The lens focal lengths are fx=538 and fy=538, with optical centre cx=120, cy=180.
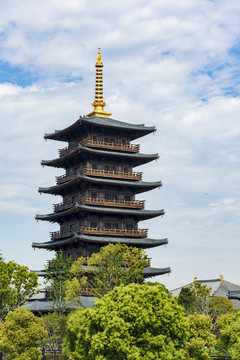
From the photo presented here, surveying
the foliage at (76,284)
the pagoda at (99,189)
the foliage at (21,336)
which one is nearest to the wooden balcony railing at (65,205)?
the pagoda at (99,189)

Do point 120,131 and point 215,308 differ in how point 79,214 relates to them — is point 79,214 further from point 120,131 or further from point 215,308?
point 215,308

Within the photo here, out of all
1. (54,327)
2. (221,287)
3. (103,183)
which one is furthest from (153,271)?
(221,287)

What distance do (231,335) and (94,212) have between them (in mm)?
26569

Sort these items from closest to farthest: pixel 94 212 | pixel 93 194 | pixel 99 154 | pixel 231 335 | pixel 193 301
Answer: pixel 231 335
pixel 193 301
pixel 94 212
pixel 93 194
pixel 99 154

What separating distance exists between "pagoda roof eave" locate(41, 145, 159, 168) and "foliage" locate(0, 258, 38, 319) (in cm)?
1628

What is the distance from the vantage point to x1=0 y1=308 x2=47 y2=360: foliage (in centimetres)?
4594

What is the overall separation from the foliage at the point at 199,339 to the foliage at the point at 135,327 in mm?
10162

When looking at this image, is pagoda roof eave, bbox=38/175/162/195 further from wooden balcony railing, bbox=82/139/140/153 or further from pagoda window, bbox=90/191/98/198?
wooden balcony railing, bbox=82/139/140/153

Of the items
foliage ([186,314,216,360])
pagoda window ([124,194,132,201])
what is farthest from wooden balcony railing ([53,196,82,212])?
foliage ([186,314,216,360])

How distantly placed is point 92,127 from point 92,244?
14901 mm

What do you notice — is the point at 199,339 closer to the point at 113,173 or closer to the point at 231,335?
the point at 231,335

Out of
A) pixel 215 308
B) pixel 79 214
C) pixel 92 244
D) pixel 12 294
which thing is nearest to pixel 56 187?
pixel 79 214

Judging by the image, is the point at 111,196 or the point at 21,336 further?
the point at 111,196

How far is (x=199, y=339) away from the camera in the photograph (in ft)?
151
